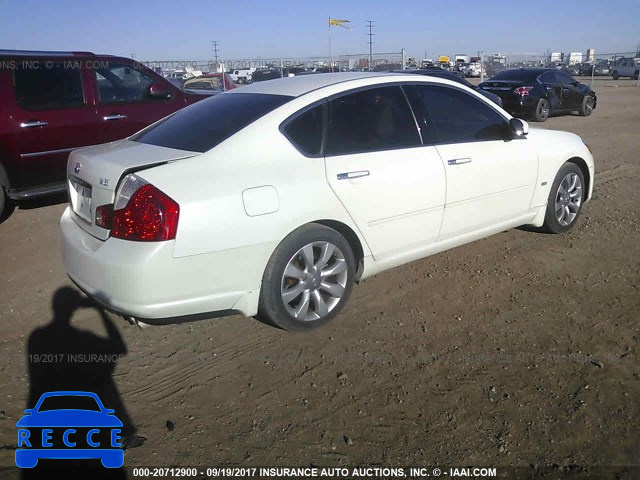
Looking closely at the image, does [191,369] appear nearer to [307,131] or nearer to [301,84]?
[307,131]

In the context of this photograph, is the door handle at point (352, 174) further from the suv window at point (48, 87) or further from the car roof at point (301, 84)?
the suv window at point (48, 87)

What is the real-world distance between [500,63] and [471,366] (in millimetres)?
44487

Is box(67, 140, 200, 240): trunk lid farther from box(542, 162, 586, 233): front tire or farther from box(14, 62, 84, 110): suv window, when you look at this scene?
box(542, 162, 586, 233): front tire

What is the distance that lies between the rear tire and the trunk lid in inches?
671

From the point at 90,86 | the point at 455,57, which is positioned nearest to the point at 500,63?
the point at 455,57

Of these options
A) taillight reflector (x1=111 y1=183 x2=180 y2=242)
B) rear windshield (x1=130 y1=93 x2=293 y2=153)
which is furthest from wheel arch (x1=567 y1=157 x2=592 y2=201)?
taillight reflector (x1=111 y1=183 x2=180 y2=242)

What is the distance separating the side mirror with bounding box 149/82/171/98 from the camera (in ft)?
22.9

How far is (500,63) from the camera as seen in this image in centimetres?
4328

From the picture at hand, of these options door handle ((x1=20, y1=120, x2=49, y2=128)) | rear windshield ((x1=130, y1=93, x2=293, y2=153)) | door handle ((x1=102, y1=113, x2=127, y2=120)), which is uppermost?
rear windshield ((x1=130, y1=93, x2=293, y2=153))

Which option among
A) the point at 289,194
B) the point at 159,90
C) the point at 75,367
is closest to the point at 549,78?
the point at 159,90

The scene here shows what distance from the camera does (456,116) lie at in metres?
4.48

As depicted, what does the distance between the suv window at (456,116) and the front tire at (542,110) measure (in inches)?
486

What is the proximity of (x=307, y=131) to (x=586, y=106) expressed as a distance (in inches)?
661

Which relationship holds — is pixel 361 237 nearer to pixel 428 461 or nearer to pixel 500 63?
pixel 428 461
